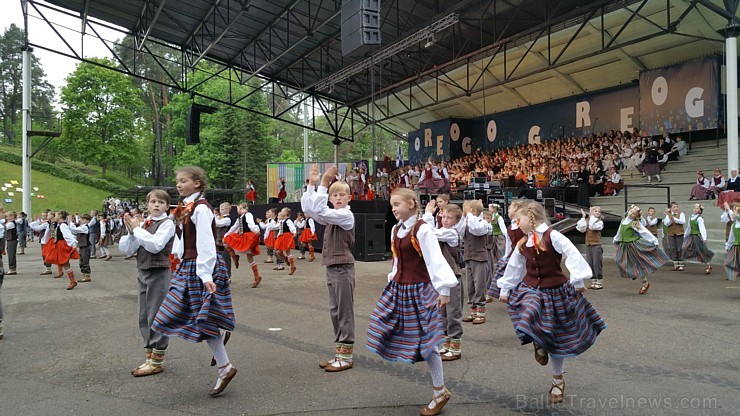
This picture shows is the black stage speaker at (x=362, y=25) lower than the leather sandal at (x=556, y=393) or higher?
higher

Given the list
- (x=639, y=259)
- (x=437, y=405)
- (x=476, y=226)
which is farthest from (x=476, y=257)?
(x=639, y=259)

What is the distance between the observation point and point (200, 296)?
14.0ft

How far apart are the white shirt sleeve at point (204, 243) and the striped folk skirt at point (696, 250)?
39.9 feet

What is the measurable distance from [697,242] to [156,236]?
492 inches

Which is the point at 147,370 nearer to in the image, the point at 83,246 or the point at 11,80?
the point at 83,246

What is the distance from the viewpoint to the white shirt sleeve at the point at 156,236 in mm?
4652

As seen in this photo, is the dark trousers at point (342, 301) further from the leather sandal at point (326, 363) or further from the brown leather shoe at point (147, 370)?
the brown leather shoe at point (147, 370)

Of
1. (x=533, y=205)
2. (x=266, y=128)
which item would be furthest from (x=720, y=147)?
(x=266, y=128)

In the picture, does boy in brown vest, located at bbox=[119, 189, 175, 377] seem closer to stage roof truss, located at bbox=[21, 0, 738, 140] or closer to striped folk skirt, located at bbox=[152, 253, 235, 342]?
striped folk skirt, located at bbox=[152, 253, 235, 342]

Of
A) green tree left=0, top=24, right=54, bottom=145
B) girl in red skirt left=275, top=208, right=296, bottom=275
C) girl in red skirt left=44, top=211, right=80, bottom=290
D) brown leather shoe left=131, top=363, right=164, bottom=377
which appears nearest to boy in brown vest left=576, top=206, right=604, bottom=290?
girl in red skirt left=275, top=208, right=296, bottom=275

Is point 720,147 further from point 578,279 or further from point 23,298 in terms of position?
point 23,298

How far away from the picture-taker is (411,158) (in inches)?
1289

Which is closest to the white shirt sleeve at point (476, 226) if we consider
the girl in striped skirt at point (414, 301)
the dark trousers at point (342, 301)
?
the dark trousers at point (342, 301)

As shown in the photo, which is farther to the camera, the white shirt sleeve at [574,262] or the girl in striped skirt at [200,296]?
the girl in striped skirt at [200,296]
